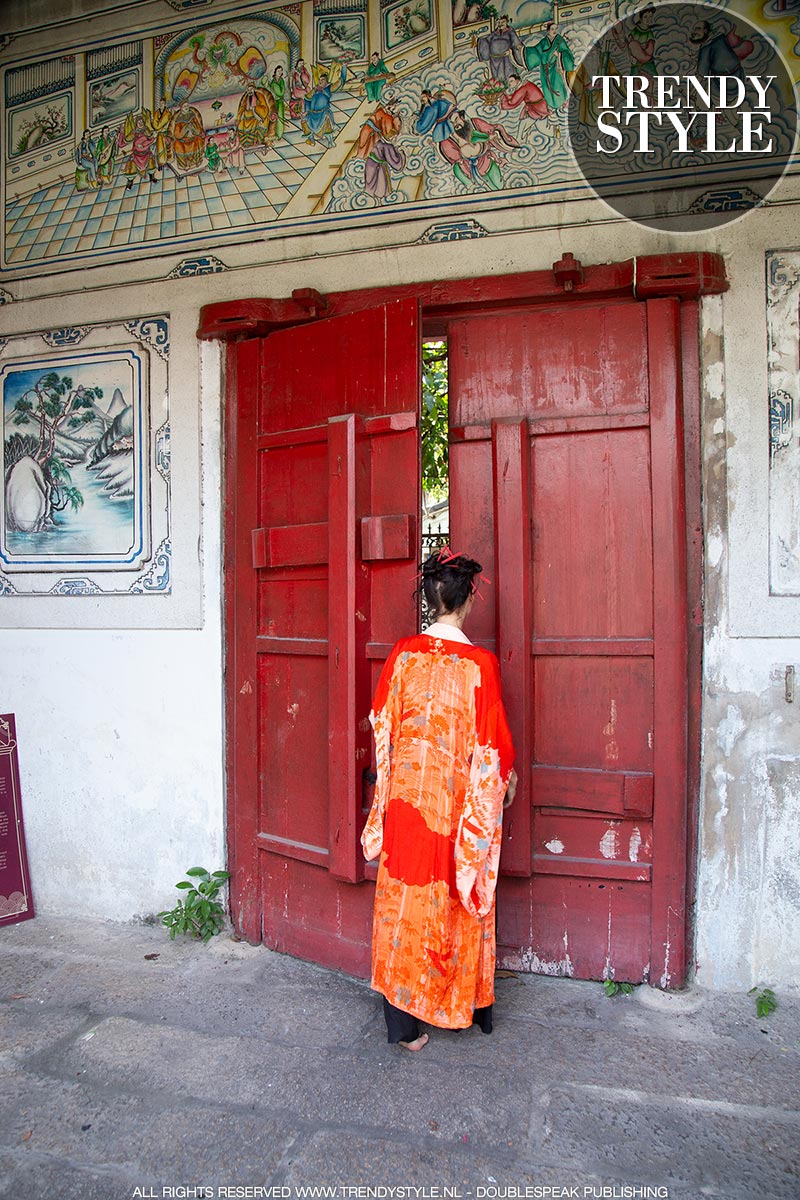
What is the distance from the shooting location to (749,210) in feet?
9.82

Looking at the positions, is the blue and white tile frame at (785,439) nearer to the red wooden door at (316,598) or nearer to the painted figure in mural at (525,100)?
the painted figure in mural at (525,100)

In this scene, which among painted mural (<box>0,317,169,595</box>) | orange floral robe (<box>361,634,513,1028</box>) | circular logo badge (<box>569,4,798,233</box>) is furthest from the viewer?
painted mural (<box>0,317,169,595</box>)

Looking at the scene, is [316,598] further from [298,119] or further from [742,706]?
[298,119]

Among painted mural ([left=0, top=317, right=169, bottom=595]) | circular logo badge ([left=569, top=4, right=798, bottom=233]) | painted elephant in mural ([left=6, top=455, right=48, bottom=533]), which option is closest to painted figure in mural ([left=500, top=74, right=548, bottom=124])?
circular logo badge ([left=569, top=4, right=798, bottom=233])

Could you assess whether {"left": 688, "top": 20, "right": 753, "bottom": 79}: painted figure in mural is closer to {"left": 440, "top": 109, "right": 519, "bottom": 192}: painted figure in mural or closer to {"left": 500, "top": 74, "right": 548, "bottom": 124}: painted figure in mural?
{"left": 500, "top": 74, "right": 548, "bottom": 124}: painted figure in mural

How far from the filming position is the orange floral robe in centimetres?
253

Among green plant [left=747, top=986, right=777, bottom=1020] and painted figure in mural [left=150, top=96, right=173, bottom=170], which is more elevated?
painted figure in mural [left=150, top=96, right=173, bottom=170]

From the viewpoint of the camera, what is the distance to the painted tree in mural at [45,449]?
3.80 m

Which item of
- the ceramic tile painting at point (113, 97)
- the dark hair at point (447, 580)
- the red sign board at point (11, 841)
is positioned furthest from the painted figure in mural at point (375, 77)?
the red sign board at point (11, 841)

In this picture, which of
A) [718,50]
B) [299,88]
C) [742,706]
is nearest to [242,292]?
[299,88]

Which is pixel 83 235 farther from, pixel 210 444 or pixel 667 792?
pixel 667 792

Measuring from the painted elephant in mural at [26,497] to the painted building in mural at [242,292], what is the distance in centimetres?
1

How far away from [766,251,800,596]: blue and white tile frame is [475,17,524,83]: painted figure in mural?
1.39m

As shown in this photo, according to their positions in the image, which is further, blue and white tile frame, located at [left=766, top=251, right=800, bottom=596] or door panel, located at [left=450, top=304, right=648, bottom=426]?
door panel, located at [left=450, top=304, right=648, bottom=426]
